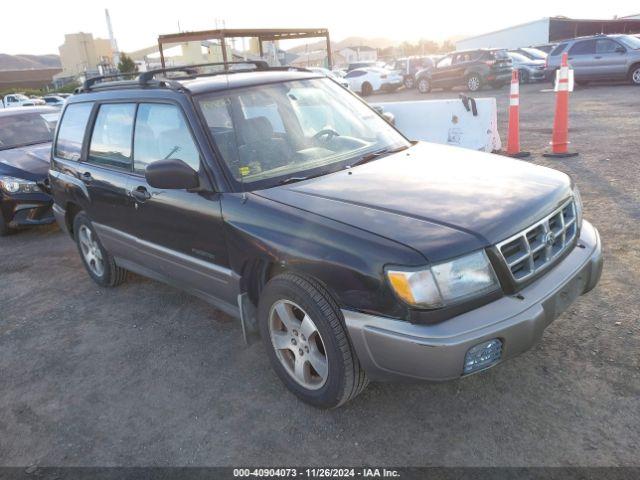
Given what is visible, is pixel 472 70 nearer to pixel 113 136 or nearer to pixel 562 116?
pixel 562 116

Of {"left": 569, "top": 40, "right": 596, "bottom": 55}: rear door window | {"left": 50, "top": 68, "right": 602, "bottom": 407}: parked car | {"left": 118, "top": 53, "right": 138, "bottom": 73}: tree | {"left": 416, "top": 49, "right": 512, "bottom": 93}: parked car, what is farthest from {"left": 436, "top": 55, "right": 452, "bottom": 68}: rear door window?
{"left": 118, "top": 53, "right": 138, "bottom": 73}: tree

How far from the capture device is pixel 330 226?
2.61 metres

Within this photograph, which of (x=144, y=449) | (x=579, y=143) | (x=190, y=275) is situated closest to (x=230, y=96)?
(x=190, y=275)

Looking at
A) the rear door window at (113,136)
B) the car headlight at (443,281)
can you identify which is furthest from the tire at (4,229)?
the car headlight at (443,281)

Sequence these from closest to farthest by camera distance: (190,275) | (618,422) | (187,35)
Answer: (618,422)
(190,275)
(187,35)

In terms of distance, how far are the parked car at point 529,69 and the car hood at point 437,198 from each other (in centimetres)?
2063

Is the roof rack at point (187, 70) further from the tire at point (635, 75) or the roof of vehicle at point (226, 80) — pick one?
the tire at point (635, 75)

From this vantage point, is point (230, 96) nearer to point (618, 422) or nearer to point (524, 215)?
point (524, 215)

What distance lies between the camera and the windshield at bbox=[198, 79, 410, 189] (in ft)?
10.8

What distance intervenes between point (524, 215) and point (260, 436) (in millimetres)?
1728

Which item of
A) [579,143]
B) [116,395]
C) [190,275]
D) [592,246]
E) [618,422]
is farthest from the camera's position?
[579,143]

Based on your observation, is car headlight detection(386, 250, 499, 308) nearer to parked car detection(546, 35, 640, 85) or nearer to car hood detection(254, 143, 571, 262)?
car hood detection(254, 143, 571, 262)

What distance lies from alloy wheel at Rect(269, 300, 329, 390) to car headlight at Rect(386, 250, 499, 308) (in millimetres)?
580

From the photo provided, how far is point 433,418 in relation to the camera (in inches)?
110
